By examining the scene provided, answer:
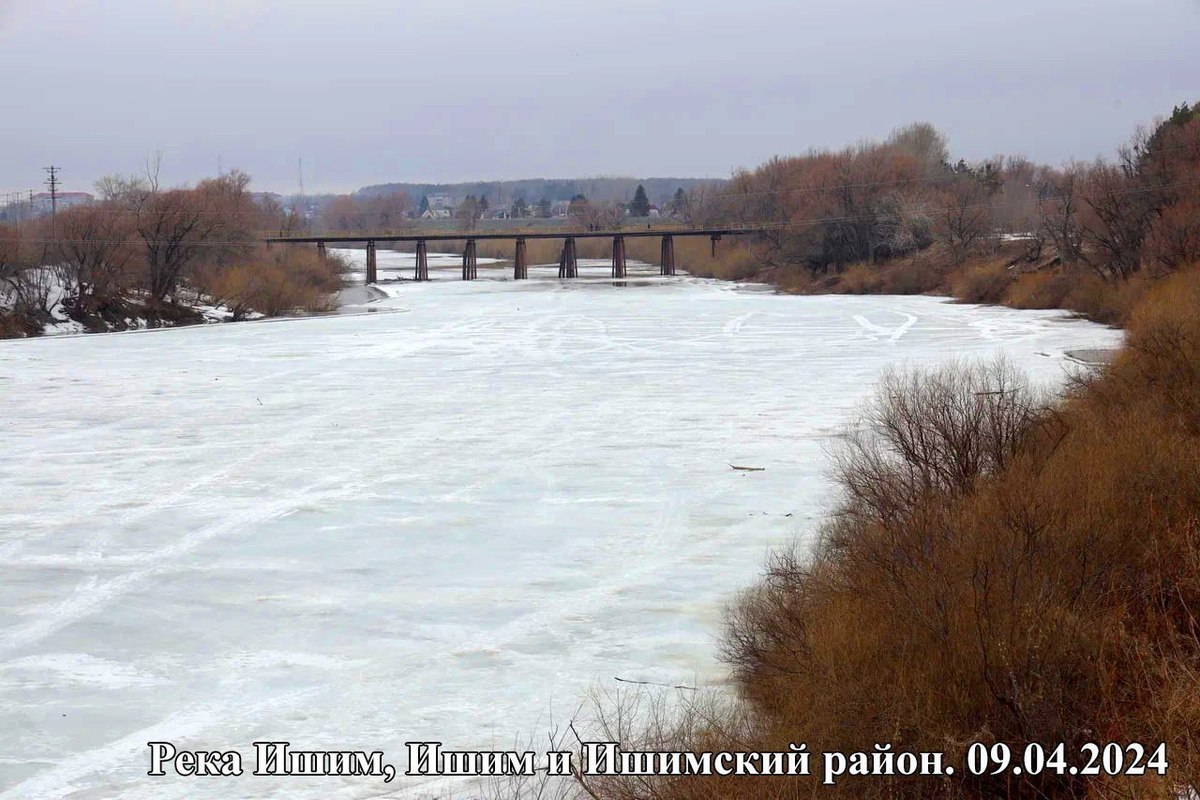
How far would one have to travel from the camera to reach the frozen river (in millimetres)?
8977

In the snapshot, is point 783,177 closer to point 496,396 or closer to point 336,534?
point 496,396

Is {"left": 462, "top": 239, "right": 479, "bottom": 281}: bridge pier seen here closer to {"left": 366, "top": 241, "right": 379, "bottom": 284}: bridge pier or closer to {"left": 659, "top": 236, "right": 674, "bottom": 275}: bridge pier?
{"left": 366, "top": 241, "right": 379, "bottom": 284}: bridge pier

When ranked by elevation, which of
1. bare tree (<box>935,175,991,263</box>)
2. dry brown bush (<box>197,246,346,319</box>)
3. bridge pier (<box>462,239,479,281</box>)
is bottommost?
dry brown bush (<box>197,246,346,319</box>)

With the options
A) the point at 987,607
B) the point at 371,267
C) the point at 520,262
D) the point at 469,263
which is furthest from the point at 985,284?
the point at 469,263

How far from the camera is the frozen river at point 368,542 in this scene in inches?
353

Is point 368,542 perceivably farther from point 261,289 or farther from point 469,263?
point 469,263

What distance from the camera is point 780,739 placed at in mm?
7125

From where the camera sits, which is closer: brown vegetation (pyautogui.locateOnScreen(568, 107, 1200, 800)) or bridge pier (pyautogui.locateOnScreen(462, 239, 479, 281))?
brown vegetation (pyautogui.locateOnScreen(568, 107, 1200, 800))

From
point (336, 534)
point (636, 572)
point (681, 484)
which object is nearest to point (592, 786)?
point (636, 572)

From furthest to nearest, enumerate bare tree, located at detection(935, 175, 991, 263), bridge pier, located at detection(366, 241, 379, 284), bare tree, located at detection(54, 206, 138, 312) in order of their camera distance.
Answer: bridge pier, located at detection(366, 241, 379, 284), bare tree, located at detection(935, 175, 991, 263), bare tree, located at detection(54, 206, 138, 312)

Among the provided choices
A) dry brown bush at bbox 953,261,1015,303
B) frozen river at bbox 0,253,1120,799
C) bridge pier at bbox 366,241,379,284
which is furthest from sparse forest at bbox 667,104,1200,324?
bridge pier at bbox 366,241,379,284

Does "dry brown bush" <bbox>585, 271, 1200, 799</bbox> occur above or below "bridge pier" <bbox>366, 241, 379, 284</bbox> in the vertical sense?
below

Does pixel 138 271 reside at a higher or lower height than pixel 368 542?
higher

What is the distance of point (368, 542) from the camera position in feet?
46.1
